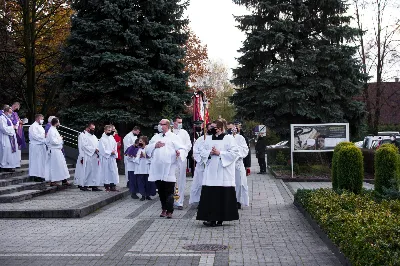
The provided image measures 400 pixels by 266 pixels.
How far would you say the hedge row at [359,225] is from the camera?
24.6 feet

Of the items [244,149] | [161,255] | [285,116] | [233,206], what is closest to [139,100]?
[285,116]

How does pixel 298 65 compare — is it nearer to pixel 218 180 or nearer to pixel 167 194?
pixel 167 194

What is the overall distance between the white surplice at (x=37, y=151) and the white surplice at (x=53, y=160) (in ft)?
0.55

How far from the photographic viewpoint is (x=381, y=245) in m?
7.62

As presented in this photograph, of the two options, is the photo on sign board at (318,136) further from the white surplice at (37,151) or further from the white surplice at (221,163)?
the white surplice at (221,163)

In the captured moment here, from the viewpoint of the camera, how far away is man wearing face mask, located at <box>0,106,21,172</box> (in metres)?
19.2

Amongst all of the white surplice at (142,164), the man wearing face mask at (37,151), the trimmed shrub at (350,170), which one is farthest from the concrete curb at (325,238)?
the man wearing face mask at (37,151)

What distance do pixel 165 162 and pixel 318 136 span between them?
14.3 meters

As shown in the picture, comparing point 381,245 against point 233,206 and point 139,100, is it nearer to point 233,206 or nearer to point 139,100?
point 233,206

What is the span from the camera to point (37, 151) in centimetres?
1936

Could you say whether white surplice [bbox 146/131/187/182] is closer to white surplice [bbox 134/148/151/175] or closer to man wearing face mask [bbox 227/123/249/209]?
man wearing face mask [bbox 227/123/249/209]

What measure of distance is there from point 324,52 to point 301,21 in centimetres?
220

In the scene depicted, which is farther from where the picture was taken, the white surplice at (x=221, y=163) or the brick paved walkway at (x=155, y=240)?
the white surplice at (x=221, y=163)

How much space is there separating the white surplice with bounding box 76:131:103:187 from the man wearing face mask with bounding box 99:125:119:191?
155 mm
